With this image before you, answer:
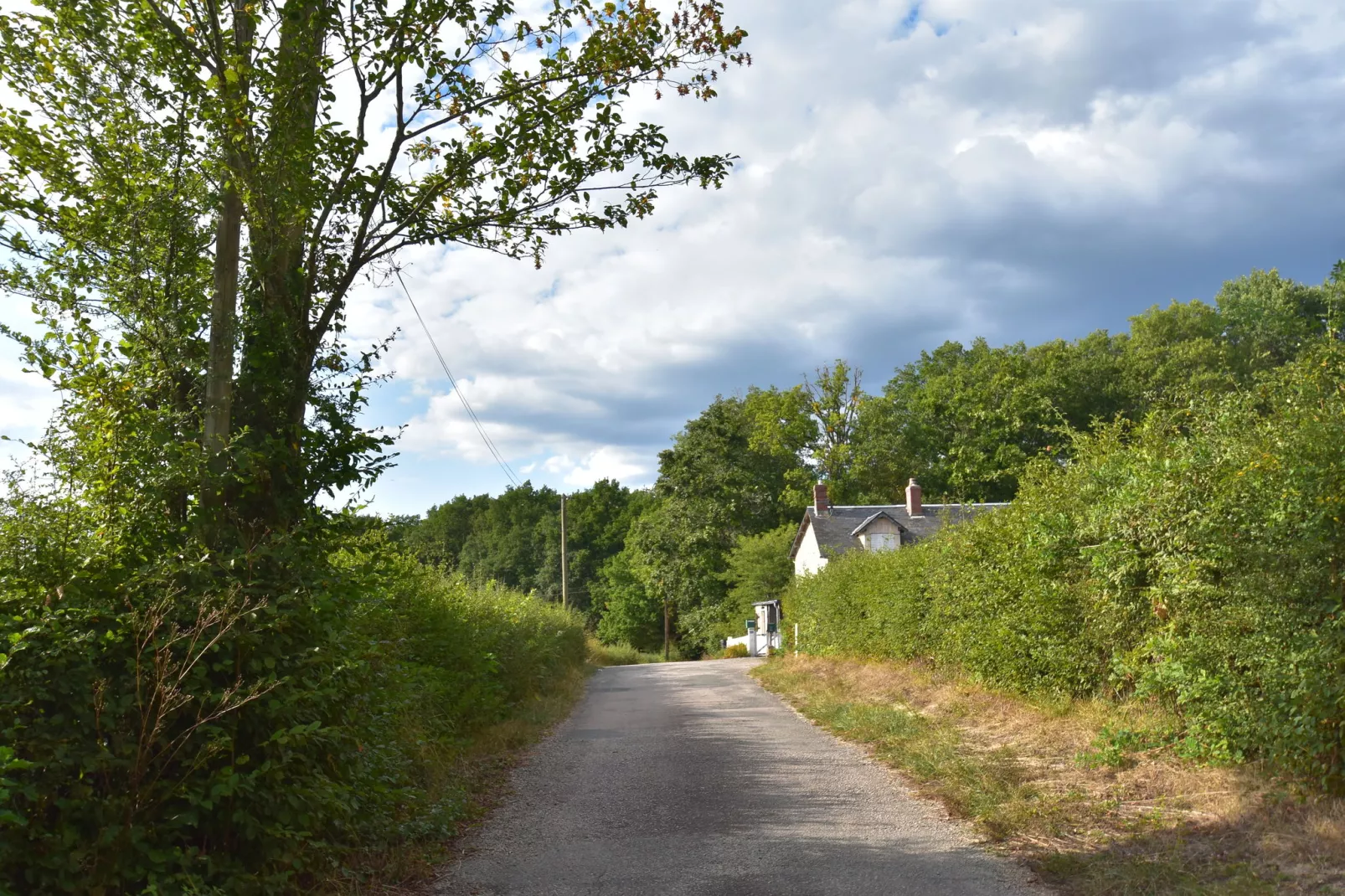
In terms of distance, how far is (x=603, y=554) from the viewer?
9038 centimetres

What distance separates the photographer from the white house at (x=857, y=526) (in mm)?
40594

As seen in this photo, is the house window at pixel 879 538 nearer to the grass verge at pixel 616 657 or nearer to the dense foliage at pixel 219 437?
the grass verge at pixel 616 657

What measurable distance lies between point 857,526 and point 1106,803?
35.6 metres

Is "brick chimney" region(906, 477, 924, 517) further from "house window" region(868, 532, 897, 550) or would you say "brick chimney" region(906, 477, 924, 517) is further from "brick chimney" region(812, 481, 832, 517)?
"brick chimney" region(812, 481, 832, 517)

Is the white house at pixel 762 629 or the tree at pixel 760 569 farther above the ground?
the tree at pixel 760 569

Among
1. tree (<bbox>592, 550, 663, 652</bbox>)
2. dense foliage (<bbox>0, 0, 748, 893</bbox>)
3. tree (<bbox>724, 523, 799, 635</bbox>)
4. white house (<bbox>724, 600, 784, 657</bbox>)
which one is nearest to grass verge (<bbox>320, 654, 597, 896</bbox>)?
dense foliage (<bbox>0, 0, 748, 893</bbox>)

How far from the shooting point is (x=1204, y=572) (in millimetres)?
7469

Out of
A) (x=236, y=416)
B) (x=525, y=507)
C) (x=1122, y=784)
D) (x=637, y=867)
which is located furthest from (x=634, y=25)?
(x=525, y=507)

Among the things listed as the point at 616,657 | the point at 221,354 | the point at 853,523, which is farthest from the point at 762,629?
the point at 221,354

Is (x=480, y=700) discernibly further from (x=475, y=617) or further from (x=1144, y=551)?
(x=1144, y=551)

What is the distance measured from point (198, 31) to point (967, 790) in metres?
8.41

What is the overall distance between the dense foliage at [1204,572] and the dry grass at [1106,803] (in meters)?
0.32

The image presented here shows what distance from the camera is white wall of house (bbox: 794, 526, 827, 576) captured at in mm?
40719

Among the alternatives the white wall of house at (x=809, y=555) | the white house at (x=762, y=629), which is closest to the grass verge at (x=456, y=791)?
the white wall of house at (x=809, y=555)
